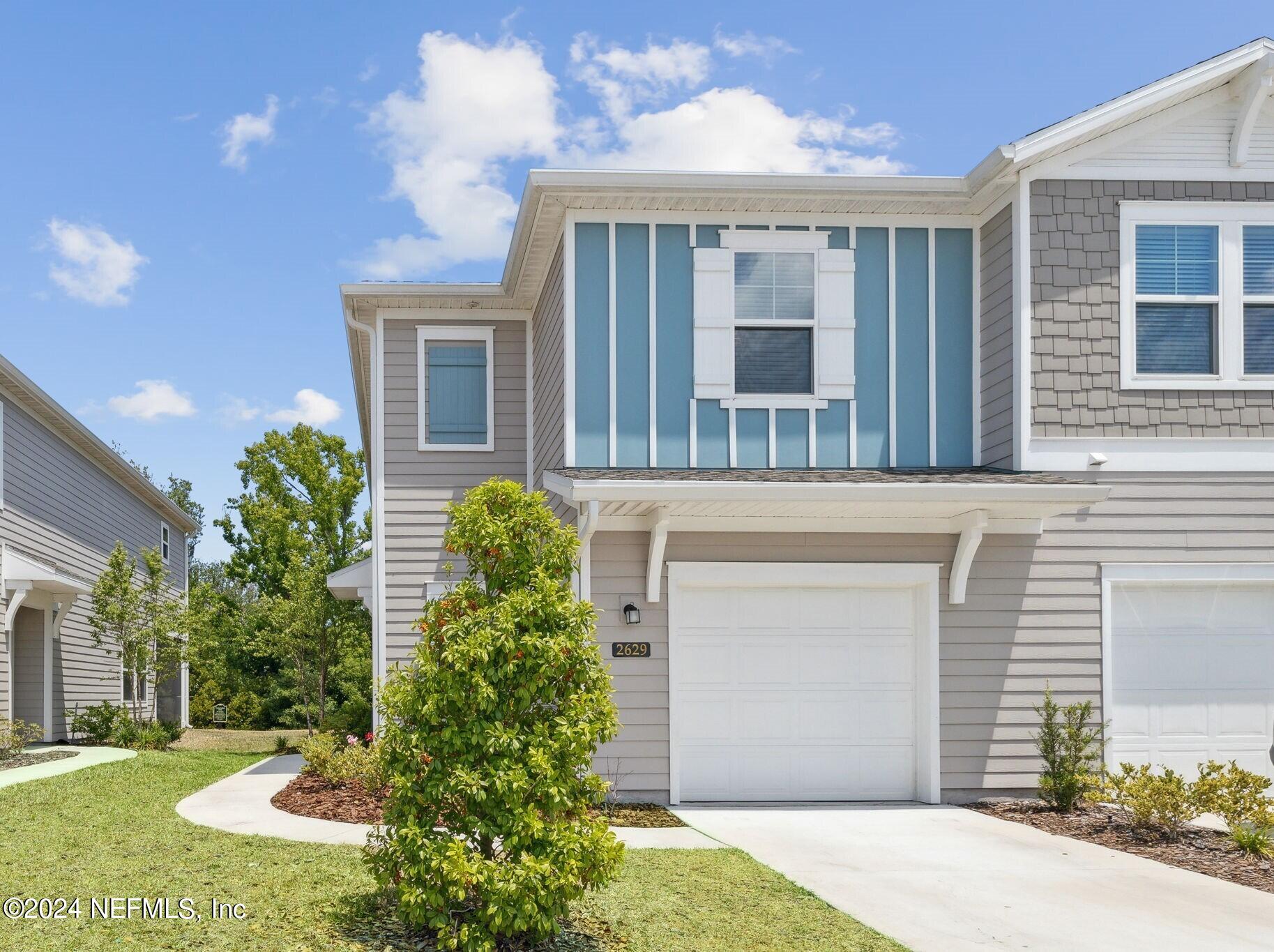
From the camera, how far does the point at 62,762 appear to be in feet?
45.8

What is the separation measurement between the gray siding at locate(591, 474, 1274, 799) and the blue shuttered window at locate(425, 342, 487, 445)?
4103 mm

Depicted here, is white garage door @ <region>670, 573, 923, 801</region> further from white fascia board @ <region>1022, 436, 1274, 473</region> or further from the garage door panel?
white fascia board @ <region>1022, 436, 1274, 473</region>

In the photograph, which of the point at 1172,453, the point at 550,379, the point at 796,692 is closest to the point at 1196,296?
the point at 1172,453

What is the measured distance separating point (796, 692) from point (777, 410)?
8.49 ft

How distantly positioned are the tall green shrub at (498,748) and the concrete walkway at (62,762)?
8176 mm

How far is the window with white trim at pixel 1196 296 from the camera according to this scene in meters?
10.3

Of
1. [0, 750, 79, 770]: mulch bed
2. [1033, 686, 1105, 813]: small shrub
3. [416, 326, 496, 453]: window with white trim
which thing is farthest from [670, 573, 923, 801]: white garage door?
[0, 750, 79, 770]: mulch bed

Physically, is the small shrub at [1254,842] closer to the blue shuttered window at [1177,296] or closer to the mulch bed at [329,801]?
the blue shuttered window at [1177,296]

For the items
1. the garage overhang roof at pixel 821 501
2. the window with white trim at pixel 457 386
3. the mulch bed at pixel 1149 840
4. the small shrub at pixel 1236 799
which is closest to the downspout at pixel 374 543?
the window with white trim at pixel 457 386

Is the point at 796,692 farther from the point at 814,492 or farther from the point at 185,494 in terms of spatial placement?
the point at 185,494

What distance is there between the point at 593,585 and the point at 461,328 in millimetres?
4778

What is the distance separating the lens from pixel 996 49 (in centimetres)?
1291

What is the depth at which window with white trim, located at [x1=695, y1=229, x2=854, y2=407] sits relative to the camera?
406 inches

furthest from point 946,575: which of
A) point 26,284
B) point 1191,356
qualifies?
point 26,284
